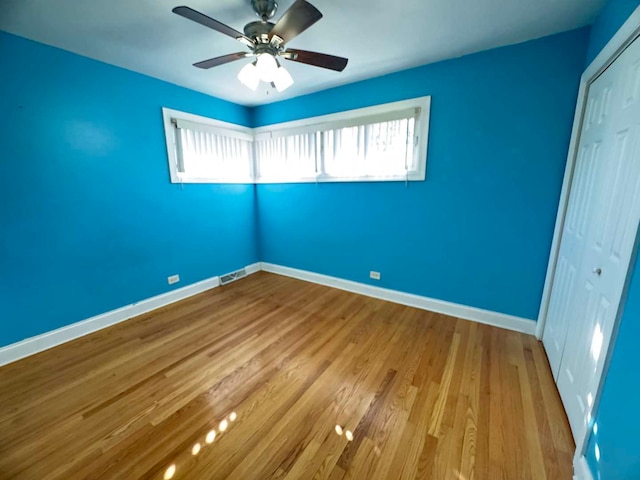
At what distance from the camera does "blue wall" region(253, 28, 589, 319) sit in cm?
205

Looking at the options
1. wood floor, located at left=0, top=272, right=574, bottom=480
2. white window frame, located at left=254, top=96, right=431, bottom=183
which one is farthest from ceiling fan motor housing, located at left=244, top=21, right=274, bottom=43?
wood floor, located at left=0, top=272, right=574, bottom=480

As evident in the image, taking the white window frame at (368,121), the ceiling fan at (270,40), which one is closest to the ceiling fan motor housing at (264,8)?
the ceiling fan at (270,40)

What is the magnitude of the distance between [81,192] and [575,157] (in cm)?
409

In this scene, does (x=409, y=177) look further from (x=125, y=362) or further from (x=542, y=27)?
(x=125, y=362)

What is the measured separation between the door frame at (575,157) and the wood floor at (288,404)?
251 millimetres

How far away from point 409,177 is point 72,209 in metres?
3.19

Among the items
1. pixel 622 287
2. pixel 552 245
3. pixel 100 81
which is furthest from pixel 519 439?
pixel 100 81

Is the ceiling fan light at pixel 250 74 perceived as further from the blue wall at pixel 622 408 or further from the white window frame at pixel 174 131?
the blue wall at pixel 622 408

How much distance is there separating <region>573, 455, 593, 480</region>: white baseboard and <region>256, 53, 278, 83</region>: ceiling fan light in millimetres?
2612

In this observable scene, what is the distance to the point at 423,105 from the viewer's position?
2.52 meters

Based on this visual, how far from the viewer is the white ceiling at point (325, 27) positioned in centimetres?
162

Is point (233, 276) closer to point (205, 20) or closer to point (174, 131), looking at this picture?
point (174, 131)

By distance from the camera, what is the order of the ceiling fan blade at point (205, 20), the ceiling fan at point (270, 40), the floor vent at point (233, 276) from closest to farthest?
the ceiling fan blade at point (205, 20) < the ceiling fan at point (270, 40) < the floor vent at point (233, 276)

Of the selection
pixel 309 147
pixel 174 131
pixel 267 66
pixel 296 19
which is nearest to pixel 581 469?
pixel 296 19
